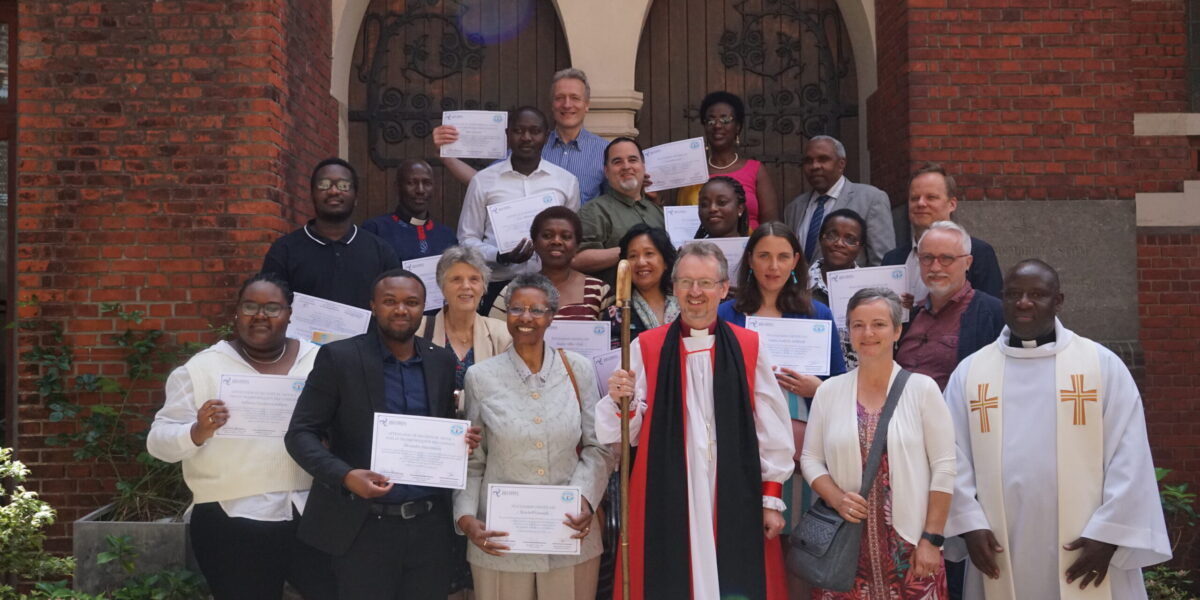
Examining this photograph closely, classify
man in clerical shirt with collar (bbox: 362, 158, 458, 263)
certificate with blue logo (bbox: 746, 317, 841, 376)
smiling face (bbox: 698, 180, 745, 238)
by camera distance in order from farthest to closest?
man in clerical shirt with collar (bbox: 362, 158, 458, 263) → smiling face (bbox: 698, 180, 745, 238) → certificate with blue logo (bbox: 746, 317, 841, 376)

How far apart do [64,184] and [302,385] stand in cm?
306

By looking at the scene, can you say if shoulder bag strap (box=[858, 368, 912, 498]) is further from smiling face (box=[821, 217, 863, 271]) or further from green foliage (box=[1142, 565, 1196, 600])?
green foliage (box=[1142, 565, 1196, 600])

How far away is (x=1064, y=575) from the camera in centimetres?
404

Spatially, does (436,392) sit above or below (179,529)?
above

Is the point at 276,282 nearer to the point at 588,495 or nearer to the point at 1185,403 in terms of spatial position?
the point at 588,495

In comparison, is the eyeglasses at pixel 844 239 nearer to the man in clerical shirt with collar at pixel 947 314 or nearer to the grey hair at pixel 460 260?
the man in clerical shirt with collar at pixel 947 314

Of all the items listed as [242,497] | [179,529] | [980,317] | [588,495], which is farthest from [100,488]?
[980,317]

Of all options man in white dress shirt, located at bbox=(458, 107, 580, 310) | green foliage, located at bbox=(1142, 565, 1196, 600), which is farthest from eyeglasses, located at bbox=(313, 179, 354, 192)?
green foliage, located at bbox=(1142, 565, 1196, 600)

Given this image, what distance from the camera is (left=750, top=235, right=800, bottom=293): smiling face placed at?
15.0ft

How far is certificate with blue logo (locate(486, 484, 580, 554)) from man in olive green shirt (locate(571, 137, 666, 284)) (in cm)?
180

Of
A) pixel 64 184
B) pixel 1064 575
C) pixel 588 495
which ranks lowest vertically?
pixel 1064 575

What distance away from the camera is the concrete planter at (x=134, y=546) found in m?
5.18

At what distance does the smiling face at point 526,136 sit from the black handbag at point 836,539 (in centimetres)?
288

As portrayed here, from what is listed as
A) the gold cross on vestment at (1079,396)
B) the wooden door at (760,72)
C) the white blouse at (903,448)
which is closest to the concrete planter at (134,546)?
the white blouse at (903,448)
